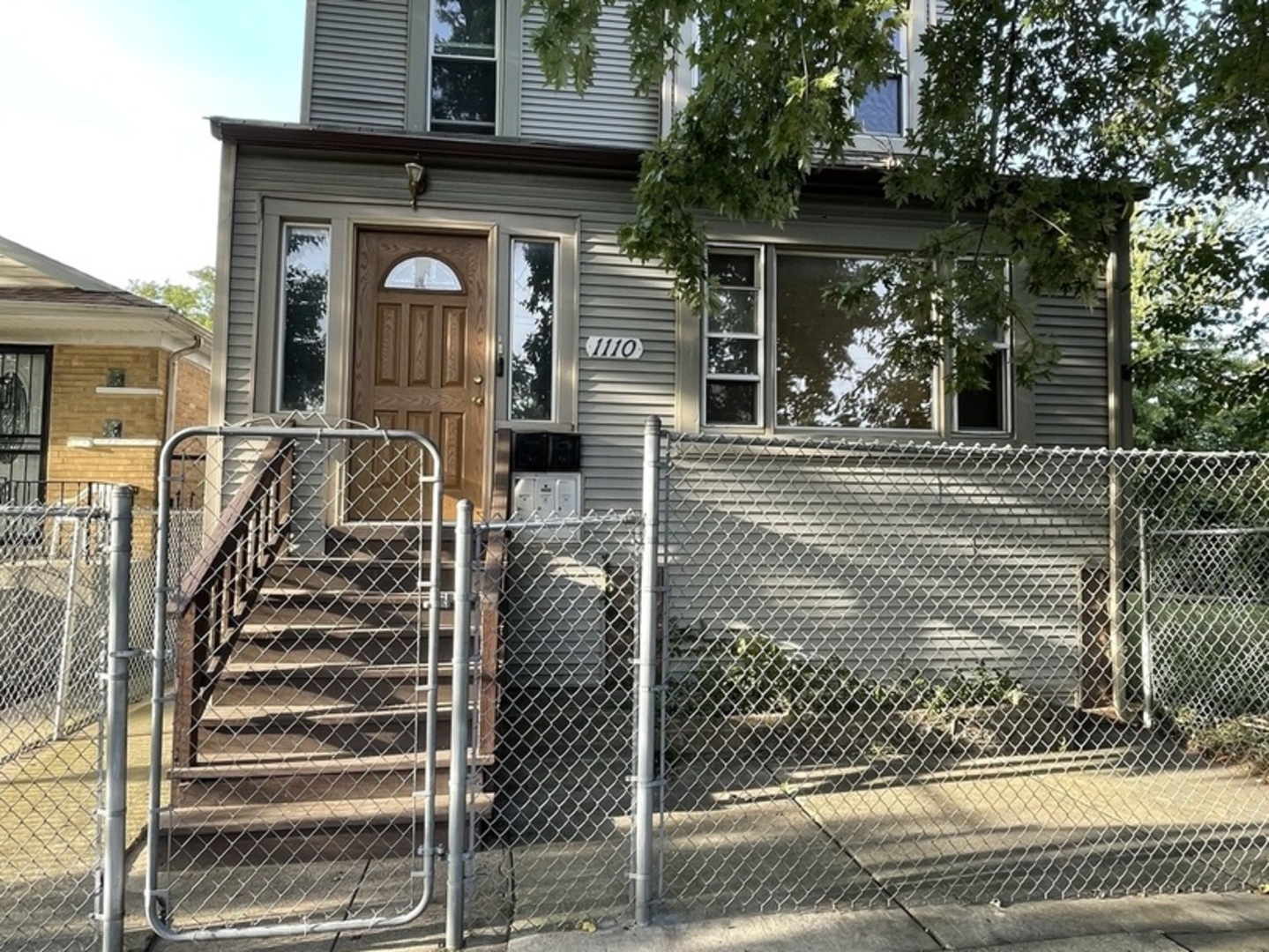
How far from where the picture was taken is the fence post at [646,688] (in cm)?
283

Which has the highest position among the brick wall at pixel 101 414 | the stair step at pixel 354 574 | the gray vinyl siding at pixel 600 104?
the gray vinyl siding at pixel 600 104

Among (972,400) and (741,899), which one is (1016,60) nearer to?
(972,400)

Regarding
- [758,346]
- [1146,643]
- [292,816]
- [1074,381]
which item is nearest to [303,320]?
[758,346]

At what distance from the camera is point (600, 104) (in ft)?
24.1

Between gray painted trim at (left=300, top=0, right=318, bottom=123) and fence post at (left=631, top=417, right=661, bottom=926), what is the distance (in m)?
5.81

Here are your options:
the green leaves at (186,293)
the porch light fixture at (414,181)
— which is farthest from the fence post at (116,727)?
the green leaves at (186,293)

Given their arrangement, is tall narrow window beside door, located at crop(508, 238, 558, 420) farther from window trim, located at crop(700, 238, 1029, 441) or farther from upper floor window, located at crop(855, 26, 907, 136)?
upper floor window, located at crop(855, 26, 907, 136)

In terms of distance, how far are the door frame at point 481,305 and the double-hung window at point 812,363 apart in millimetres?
1769

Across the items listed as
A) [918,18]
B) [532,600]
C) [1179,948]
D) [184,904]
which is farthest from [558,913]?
[918,18]

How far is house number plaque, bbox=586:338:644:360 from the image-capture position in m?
6.57

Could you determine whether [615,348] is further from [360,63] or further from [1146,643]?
[1146,643]

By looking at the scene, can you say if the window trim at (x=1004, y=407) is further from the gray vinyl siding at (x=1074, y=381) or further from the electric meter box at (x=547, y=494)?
the electric meter box at (x=547, y=494)

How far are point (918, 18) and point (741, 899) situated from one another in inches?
320

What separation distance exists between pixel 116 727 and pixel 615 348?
15.2 feet
